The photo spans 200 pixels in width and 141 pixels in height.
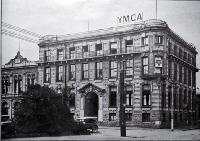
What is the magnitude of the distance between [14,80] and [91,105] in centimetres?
598

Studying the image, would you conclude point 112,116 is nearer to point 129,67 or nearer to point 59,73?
point 129,67

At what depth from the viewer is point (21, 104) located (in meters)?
18.9

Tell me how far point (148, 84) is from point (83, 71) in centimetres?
381

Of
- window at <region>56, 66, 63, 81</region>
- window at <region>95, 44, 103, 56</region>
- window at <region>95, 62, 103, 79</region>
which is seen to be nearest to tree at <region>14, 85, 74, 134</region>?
window at <region>56, 66, 63, 81</region>

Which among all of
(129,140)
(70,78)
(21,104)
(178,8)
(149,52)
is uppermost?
(178,8)

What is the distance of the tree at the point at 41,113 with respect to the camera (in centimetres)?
1825

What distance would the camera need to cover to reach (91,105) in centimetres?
2495

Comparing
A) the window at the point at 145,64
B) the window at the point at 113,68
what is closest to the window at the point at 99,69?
the window at the point at 113,68

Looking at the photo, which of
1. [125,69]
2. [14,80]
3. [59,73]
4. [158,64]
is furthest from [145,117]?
[14,80]

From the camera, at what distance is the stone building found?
19328 millimetres

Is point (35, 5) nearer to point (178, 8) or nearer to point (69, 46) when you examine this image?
point (69, 46)

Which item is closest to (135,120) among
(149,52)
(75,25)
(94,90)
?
(94,90)

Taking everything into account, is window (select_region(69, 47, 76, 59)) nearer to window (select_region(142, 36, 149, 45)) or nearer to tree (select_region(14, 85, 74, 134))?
tree (select_region(14, 85, 74, 134))

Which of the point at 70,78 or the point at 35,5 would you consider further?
the point at 70,78
